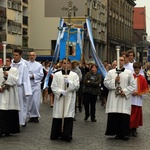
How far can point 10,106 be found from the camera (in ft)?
36.1

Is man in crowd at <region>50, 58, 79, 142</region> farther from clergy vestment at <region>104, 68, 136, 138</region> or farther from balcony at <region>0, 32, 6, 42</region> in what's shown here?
balcony at <region>0, 32, 6, 42</region>

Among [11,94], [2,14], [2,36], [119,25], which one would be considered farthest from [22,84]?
[119,25]

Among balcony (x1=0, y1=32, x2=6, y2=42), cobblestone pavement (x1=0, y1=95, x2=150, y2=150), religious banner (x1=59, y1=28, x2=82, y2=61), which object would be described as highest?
balcony (x1=0, y1=32, x2=6, y2=42)

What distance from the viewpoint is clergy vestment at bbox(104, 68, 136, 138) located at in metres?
10.7

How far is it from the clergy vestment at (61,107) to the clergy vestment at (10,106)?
1.04m

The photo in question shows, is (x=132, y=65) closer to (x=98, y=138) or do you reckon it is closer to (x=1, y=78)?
(x=98, y=138)

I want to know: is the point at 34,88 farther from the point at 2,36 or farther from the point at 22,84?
the point at 2,36

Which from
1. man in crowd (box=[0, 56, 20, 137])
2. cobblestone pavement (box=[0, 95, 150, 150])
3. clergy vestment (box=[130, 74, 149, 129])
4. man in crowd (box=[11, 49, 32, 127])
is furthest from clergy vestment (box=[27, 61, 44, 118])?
clergy vestment (box=[130, 74, 149, 129])

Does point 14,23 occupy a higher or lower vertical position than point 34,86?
higher

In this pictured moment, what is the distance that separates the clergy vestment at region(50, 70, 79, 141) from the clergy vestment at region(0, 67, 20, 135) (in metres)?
1.04

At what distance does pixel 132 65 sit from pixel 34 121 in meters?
3.57

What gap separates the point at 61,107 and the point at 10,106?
131 cm

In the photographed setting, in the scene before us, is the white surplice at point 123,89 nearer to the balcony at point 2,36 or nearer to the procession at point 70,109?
the procession at point 70,109

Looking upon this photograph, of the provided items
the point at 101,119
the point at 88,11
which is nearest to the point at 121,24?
the point at 88,11
